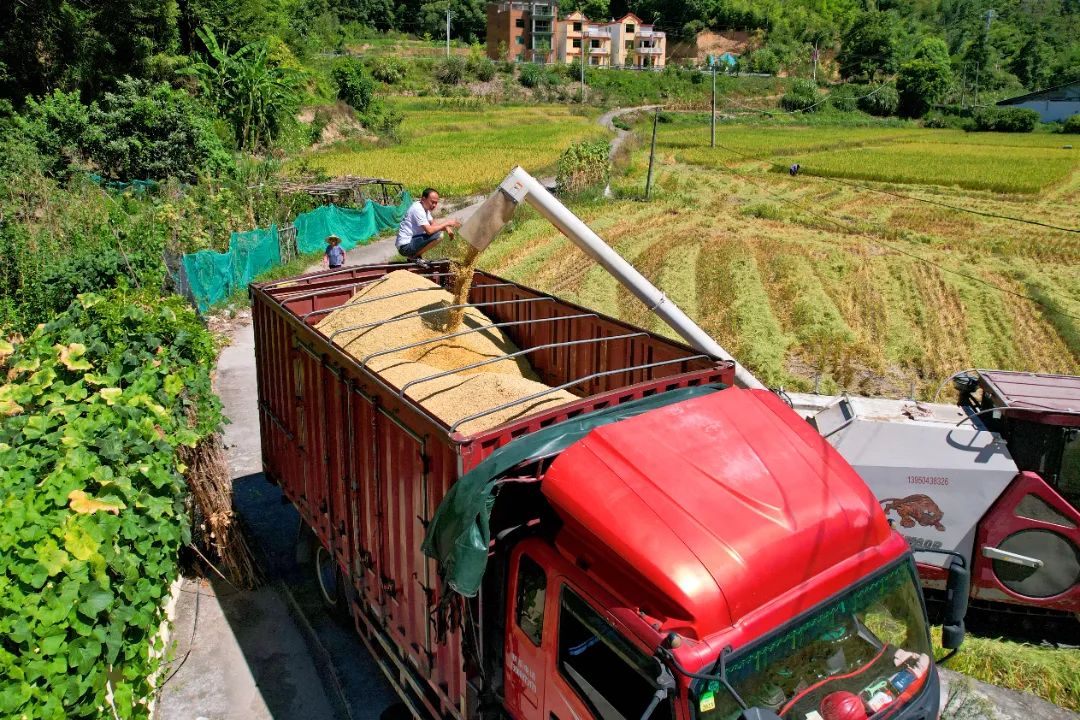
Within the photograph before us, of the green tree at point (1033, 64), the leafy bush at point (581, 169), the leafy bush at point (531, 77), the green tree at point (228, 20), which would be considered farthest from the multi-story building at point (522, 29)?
the leafy bush at point (581, 169)

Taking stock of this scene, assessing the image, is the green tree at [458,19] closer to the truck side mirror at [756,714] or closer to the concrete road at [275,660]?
the concrete road at [275,660]

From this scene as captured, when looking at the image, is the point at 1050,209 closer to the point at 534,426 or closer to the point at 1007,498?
the point at 1007,498

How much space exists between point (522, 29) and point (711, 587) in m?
114

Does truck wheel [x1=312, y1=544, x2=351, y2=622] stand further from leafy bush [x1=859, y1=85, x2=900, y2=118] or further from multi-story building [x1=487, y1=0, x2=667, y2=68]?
multi-story building [x1=487, y1=0, x2=667, y2=68]

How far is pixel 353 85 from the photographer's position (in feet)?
167

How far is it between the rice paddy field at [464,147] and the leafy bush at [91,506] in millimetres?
27472

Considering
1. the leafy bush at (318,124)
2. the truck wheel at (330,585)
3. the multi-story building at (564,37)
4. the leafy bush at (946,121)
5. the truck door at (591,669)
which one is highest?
the multi-story building at (564,37)

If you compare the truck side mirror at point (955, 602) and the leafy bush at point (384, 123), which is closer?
the truck side mirror at point (955, 602)

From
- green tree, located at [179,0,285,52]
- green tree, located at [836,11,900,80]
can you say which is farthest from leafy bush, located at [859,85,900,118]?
green tree, located at [179,0,285,52]

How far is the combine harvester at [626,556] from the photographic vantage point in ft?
11.9

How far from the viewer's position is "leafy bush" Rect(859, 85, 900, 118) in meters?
71.8

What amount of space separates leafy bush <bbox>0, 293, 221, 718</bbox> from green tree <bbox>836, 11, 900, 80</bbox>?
8504 centimetres

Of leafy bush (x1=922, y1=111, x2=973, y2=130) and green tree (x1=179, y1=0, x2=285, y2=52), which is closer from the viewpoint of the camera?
green tree (x1=179, y1=0, x2=285, y2=52)

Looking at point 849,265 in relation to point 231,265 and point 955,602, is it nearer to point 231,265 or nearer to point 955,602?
point 231,265
